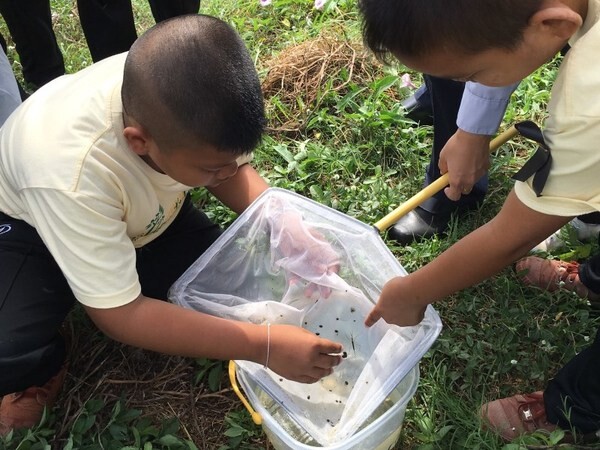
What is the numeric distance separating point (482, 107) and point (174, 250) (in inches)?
33.4

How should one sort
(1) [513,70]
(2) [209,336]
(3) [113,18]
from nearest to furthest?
(1) [513,70]
(2) [209,336]
(3) [113,18]

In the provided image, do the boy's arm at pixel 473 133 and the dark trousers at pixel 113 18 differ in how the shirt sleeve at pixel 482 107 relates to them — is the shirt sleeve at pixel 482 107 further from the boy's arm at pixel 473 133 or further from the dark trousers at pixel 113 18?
the dark trousers at pixel 113 18

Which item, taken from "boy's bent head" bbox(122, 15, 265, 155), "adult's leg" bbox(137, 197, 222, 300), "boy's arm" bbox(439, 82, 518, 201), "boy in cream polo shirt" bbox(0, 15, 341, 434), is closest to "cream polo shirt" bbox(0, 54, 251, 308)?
"boy in cream polo shirt" bbox(0, 15, 341, 434)

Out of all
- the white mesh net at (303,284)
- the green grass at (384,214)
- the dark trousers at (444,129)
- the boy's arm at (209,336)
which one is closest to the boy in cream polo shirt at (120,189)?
the boy's arm at (209,336)

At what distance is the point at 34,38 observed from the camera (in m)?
2.25

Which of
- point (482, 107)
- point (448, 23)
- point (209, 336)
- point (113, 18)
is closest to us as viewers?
point (448, 23)

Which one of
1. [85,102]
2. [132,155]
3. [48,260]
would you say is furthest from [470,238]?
[48,260]

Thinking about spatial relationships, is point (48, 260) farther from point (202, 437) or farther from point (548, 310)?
point (548, 310)

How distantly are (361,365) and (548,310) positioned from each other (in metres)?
0.50

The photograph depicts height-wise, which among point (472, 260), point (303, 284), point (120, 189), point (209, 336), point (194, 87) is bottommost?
point (303, 284)

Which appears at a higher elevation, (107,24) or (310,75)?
(107,24)

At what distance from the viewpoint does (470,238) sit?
1.15m

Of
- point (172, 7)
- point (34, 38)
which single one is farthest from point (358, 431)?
point (34, 38)

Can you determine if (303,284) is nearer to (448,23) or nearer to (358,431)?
(358,431)
